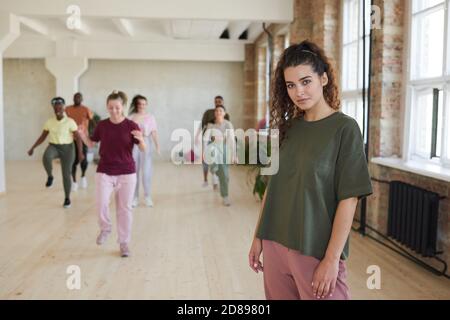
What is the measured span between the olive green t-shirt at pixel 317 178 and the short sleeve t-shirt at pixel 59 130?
5484 millimetres

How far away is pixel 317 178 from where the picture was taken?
171 cm

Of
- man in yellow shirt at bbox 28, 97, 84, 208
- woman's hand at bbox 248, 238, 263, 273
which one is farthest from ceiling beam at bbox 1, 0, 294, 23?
woman's hand at bbox 248, 238, 263, 273

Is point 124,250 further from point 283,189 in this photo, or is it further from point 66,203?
point 283,189

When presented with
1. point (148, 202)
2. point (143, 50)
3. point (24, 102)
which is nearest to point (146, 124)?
point (148, 202)

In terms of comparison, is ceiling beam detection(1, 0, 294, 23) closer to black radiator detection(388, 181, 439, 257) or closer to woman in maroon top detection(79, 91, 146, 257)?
woman in maroon top detection(79, 91, 146, 257)

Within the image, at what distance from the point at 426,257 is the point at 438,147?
0.98 m

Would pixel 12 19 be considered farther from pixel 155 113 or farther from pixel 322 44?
pixel 155 113

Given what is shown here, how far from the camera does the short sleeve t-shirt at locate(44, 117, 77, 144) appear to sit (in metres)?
6.79

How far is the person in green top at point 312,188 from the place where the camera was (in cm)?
168

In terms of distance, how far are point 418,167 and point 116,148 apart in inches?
101

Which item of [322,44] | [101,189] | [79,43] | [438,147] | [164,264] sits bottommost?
[164,264]

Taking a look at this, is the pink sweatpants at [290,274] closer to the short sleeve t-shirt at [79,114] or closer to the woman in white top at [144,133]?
the woman in white top at [144,133]
